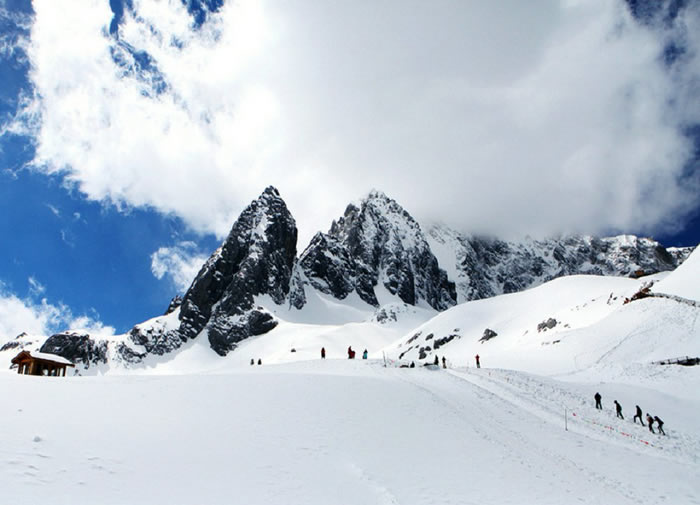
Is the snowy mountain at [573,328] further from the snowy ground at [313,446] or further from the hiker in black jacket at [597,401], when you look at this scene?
the snowy ground at [313,446]

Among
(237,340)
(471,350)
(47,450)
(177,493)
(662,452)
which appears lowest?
(662,452)

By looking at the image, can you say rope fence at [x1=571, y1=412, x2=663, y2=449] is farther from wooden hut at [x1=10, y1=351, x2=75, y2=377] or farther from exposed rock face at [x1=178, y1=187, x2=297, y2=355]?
exposed rock face at [x1=178, y1=187, x2=297, y2=355]

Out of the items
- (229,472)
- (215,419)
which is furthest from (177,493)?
(215,419)

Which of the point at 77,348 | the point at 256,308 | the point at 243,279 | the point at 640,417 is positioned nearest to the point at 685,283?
the point at 640,417

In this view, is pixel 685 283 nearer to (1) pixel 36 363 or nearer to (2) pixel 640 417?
(2) pixel 640 417

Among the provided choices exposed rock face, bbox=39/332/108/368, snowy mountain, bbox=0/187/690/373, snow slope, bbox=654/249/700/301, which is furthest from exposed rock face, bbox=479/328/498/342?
exposed rock face, bbox=39/332/108/368

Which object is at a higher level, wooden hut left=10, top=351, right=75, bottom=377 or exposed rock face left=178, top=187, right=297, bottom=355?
exposed rock face left=178, top=187, right=297, bottom=355

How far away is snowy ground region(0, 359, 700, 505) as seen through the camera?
11109 millimetres

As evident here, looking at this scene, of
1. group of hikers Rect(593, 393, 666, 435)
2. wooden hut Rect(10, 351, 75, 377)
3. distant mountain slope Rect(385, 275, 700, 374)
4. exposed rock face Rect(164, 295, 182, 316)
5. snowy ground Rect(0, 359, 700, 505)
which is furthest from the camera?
exposed rock face Rect(164, 295, 182, 316)

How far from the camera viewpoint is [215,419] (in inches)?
680

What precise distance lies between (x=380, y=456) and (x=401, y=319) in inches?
4941

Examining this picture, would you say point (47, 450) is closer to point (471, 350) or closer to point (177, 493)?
point (177, 493)

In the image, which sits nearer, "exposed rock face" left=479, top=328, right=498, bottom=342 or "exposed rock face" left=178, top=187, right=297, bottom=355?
"exposed rock face" left=479, top=328, right=498, bottom=342

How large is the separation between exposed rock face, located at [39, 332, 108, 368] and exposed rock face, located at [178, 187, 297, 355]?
24704 millimetres
